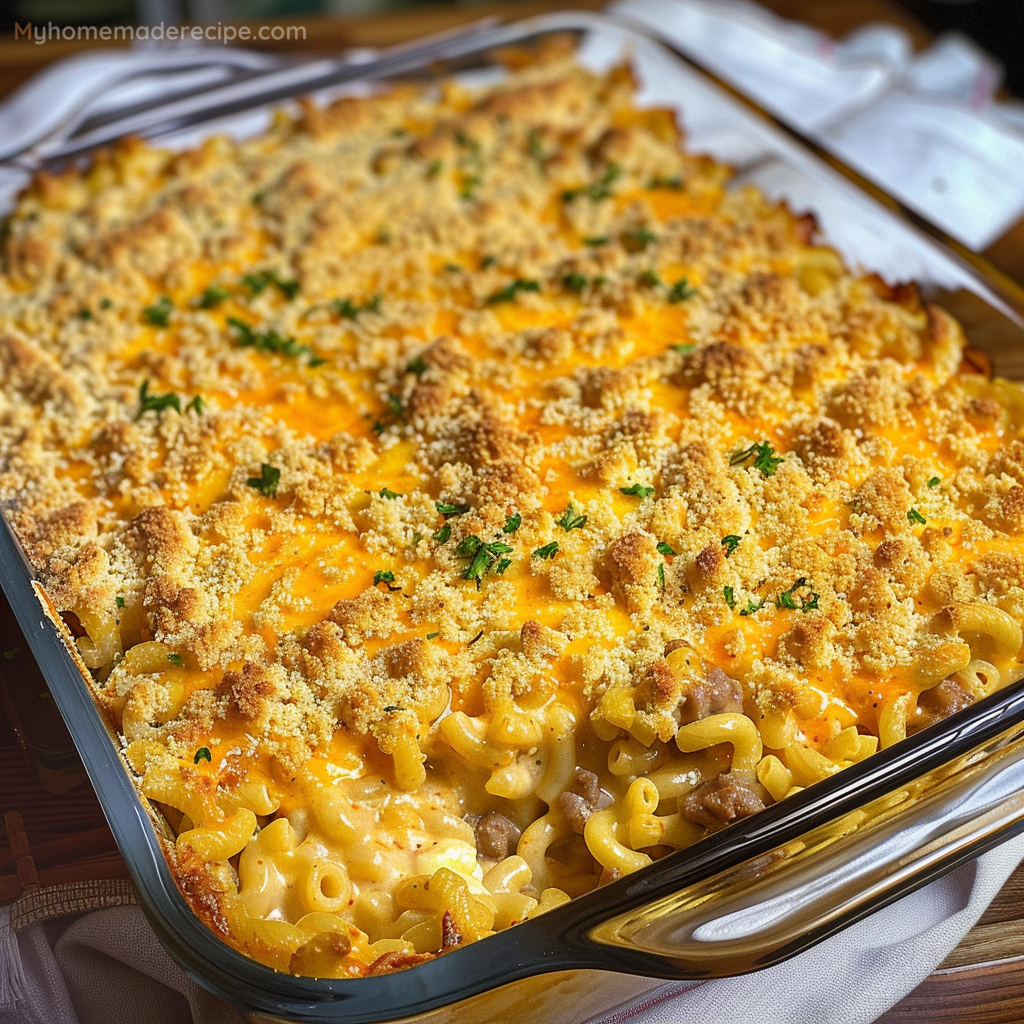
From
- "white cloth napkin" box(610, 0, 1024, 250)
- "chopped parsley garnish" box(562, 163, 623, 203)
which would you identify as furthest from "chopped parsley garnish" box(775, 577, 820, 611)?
"white cloth napkin" box(610, 0, 1024, 250)

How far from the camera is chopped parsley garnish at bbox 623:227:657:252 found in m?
2.19

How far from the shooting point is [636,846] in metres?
1.40

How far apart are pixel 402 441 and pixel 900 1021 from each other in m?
1.06

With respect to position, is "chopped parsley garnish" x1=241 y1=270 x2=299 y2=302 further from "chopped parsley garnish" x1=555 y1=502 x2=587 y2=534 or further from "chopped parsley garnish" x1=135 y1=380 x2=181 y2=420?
"chopped parsley garnish" x1=555 y1=502 x2=587 y2=534

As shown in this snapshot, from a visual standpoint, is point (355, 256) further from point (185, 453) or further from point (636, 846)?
point (636, 846)

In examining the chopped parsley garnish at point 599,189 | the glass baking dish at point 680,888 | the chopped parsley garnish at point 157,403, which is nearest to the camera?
the glass baking dish at point 680,888

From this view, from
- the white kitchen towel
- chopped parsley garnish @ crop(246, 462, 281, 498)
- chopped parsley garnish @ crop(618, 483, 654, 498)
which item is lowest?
the white kitchen towel

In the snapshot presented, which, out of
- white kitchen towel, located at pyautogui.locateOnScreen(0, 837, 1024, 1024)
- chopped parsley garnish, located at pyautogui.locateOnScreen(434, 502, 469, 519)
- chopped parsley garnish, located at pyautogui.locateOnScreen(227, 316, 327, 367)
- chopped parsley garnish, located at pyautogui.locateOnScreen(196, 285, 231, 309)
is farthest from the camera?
chopped parsley garnish, located at pyautogui.locateOnScreen(196, 285, 231, 309)

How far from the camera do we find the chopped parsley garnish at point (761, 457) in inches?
68.1

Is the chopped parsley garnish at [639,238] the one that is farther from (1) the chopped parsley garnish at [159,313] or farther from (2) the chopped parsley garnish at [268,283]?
(1) the chopped parsley garnish at [159,313]

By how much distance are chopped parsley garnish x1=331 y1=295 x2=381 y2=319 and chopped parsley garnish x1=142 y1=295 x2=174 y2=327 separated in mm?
292

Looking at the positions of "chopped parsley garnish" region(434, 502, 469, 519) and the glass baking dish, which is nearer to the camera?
the glass baking dish

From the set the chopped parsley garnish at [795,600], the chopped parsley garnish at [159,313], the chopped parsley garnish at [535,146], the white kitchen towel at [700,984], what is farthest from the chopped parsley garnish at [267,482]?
the chopped parsley garnish at [535,146]

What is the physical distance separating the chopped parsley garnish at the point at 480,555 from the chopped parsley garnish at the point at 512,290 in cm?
59
